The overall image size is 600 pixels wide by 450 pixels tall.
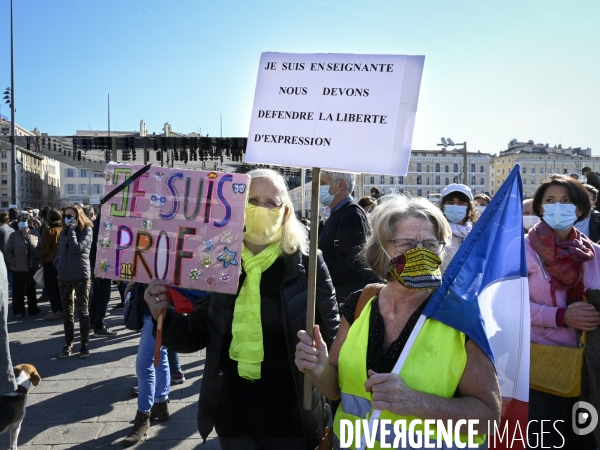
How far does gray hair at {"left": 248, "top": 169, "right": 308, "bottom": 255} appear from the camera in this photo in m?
2.65

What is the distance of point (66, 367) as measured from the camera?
614cm

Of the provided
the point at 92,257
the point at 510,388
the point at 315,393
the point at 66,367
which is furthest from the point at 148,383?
the point at 92,257

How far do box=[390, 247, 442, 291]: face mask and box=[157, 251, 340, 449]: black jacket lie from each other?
73 centimetres

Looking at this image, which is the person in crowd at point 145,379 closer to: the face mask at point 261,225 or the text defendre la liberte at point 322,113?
the face mask at point 261,225

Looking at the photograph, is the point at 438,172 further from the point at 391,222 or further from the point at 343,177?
the point at 391,222

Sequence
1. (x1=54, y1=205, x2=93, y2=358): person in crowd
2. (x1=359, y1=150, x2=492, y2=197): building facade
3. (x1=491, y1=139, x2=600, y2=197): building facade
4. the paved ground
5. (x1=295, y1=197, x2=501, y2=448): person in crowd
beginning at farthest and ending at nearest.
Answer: (x1=359, y1=150, x2=492, y2=197): building facade < (x1=491, y1=139, x2=600, y2=197): building facade < (x1=54, y1=205, x2=93, y2=358): person in crowd < the paved ground < (x1=295, y1=197, x2=501, y2=448): person in crowd

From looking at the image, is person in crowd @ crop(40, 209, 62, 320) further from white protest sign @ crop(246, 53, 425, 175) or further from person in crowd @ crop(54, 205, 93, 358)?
white protest sign @ crop(246, 53, 425, 175)

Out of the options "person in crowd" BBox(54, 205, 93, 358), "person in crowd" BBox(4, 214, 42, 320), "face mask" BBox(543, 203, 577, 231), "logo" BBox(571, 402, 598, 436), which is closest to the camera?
"logo" BBox(571, 402, 598, 436)

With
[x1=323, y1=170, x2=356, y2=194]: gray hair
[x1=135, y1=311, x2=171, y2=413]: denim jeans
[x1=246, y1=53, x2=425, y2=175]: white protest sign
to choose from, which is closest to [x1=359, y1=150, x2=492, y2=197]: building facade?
[x1=323, y1=170, x2=356, y2=194]: gray hair

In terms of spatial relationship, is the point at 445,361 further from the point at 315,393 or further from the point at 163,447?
the point at 163,447

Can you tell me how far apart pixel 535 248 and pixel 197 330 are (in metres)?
2.08

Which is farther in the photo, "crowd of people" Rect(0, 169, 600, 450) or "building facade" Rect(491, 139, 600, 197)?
"building facade" Rect(491, 139, 600, 197)

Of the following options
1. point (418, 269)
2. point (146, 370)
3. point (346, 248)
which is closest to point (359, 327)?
point (418, 269)

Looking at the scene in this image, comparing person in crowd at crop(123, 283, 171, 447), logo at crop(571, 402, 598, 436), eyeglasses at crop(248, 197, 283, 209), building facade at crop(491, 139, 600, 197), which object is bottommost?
person in crowd at crop(123, 283, 171, 447)
